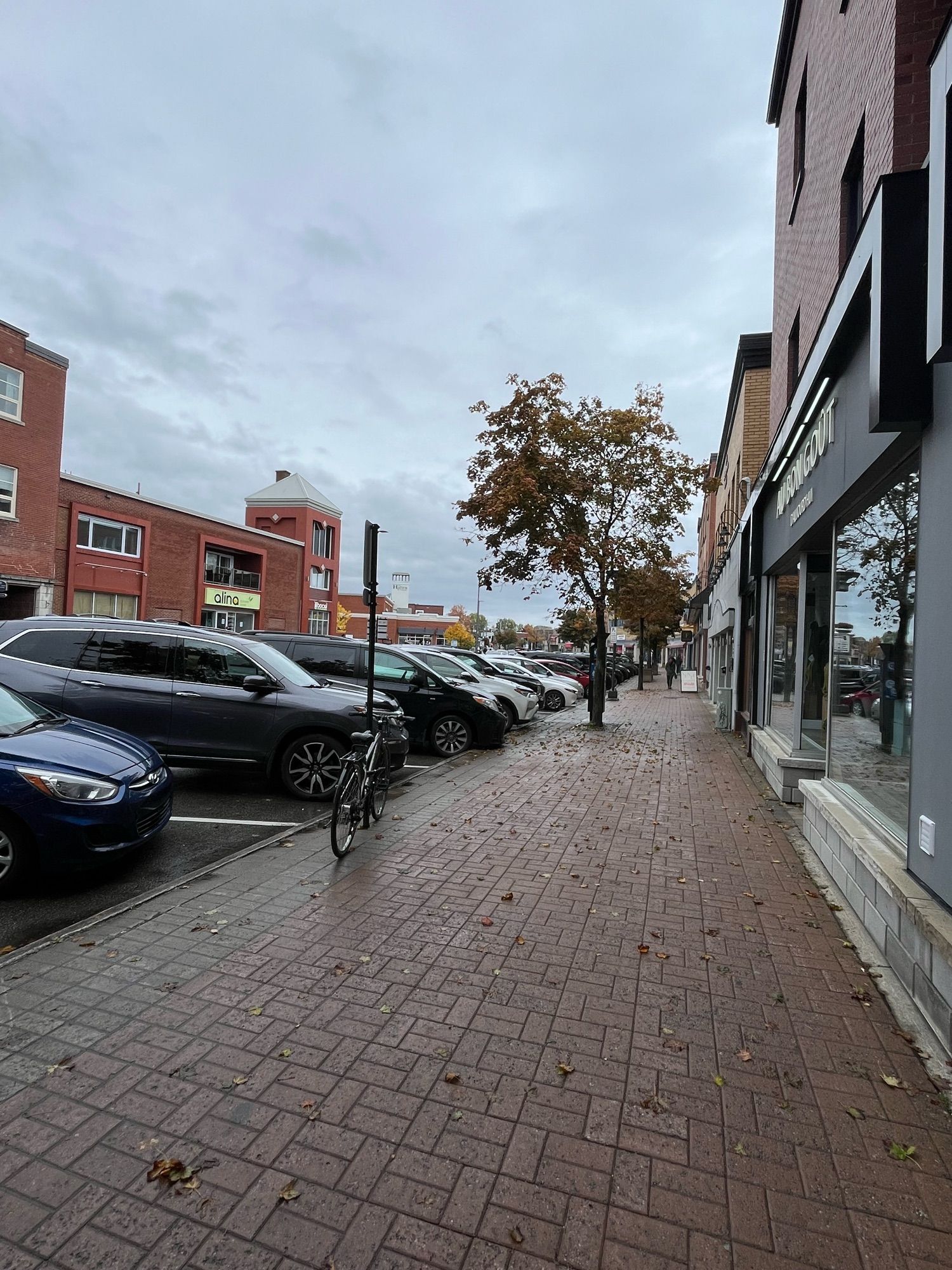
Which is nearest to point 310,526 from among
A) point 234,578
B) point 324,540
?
point 324,540

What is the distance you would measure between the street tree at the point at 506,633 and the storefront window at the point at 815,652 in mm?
116277

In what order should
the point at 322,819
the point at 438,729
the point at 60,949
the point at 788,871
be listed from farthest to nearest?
the point at 438,729 < the point at 322,819 < the point at 788,871 < the point at 60,949

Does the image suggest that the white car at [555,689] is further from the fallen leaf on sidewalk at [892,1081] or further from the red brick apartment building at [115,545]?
the fallen leaf on sidewalk at [892,1081]

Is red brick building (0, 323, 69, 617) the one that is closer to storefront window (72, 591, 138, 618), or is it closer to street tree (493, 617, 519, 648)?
storefront window (72, 591, 138, 618)

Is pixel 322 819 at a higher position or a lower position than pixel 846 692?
lower

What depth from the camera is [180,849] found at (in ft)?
20.0

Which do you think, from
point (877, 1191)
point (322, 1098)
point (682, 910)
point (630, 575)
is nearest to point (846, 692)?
point (682, 910)

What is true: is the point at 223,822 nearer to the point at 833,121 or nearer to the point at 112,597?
the point at 833,121

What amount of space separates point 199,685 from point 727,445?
81.4ft

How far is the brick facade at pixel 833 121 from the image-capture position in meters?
5.59

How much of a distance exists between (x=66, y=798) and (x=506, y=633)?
133m

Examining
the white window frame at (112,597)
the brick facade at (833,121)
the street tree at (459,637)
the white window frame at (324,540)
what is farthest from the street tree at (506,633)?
the brick facade at (833,121)

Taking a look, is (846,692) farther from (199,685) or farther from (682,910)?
(199,685)

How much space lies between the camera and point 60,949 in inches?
160
